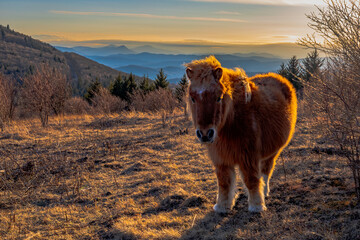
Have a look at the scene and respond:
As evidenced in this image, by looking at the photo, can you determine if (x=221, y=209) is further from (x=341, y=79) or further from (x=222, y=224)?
(x=341, y=79)

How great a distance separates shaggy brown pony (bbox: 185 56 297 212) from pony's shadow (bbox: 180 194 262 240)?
0.48ft

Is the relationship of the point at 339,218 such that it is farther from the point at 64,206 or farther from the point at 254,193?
the point at 64,206

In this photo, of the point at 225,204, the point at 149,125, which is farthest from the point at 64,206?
the point at 149,125

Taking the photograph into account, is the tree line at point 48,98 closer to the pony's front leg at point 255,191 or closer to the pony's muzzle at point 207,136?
the pony's front leg at point 255,191

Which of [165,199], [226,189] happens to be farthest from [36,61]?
[226,189]

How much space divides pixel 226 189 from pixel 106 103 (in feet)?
57.6

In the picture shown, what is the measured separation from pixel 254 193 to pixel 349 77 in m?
2.38

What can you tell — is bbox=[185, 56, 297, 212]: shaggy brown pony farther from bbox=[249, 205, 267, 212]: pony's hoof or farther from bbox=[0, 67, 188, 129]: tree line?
bbox=[0, 67, 188, 129]: tree line

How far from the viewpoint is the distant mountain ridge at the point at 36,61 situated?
100 meters

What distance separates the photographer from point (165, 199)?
526 cm

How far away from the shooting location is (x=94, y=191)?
A: 20.0ft

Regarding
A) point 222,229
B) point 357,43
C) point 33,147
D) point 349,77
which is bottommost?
point 33,147

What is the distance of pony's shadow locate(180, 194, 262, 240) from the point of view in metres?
3.85

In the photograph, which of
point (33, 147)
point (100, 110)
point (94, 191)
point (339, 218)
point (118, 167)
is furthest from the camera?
point (100, 110)
